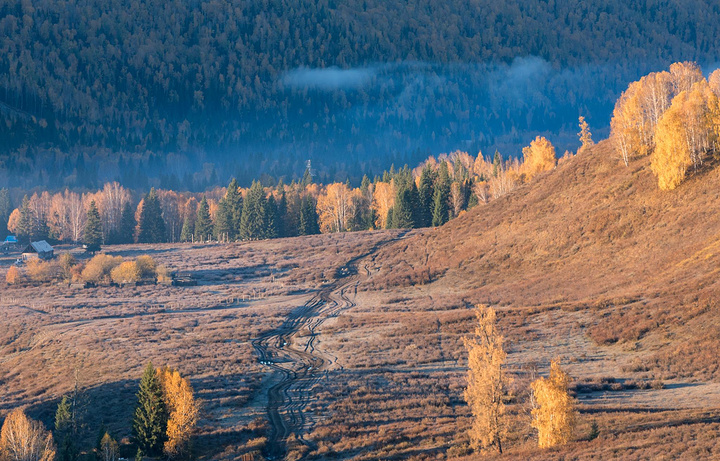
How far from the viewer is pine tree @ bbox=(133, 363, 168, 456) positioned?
36.7 metres

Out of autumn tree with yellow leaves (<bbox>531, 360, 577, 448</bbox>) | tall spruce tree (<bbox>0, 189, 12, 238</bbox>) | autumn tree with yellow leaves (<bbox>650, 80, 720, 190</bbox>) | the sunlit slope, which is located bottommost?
autumn tree with yellow leaves (<bbox>531, 360, 577, 448</bbox>)

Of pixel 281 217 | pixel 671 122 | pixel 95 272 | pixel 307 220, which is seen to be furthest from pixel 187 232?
pixel 671 122

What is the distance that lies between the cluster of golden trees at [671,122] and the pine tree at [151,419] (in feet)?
207

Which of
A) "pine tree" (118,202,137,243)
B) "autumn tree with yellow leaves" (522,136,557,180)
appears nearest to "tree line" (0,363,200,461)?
"autumn tree with yellow leaves" (522,136,557,180)

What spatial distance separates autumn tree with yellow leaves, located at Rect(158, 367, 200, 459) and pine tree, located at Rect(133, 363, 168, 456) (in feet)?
1.53

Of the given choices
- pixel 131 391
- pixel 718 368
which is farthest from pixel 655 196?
pixel 131 391

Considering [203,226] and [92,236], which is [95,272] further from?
[203,226]

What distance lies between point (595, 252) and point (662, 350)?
91.9ft

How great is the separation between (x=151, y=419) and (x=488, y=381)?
20410mm

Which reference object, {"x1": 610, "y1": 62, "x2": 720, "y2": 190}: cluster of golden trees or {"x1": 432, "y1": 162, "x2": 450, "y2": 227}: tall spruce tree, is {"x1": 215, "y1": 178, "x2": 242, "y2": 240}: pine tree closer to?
{"x1": 432, "y1": 162, "x2": 450, "y2": 227}: tall spruce tree

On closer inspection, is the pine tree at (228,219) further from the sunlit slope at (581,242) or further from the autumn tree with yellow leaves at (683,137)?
the autumn tree with yellow leaves at (683,137)

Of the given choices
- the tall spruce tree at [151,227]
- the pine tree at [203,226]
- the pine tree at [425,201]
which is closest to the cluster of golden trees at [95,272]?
the pine tree at [203,226]

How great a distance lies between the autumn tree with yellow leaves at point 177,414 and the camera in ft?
119

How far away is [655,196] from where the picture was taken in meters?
75.2
